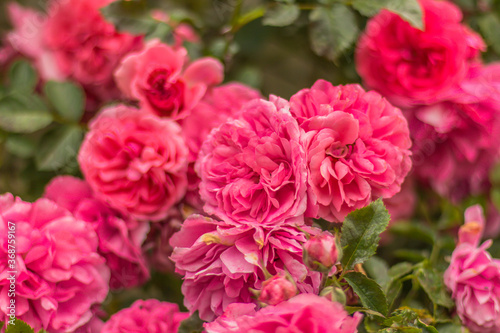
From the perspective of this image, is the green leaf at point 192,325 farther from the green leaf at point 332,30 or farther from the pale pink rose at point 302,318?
the green leaf at point 332,30

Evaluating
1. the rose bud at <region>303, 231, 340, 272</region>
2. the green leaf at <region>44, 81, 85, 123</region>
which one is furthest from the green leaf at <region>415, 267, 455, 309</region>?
the green leaf at <region>44, 81, 85, 123</region>

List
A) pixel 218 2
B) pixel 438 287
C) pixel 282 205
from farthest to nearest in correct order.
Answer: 1. pixel 218 2
2. pixel 438 287
3. pixel 282 205

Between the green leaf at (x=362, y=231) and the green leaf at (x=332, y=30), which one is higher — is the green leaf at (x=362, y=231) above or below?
below

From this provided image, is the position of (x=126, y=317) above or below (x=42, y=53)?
below

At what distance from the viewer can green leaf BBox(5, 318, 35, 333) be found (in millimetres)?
513

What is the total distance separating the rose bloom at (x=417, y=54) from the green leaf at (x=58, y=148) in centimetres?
47

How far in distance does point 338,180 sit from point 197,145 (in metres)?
0.23

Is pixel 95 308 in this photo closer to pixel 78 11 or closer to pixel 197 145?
pixel 197 145

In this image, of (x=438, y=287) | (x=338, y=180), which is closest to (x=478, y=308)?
(x=438, y=287)

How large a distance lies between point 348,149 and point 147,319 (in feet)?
1.02

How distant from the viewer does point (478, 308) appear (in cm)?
58

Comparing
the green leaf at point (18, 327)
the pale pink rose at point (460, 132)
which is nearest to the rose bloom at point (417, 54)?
the pale pink rose at point (460, 132)

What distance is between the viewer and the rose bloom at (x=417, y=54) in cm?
72

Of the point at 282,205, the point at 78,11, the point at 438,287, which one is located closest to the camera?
the point at 282,205
